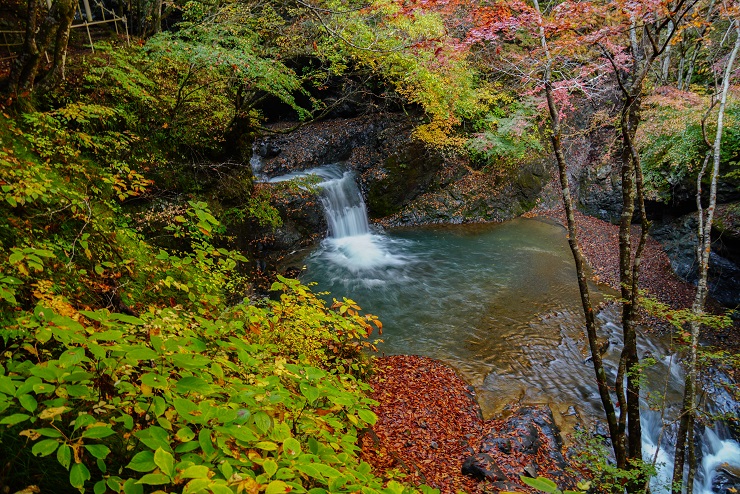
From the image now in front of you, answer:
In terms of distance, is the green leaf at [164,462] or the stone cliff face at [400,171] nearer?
Result: the green leaf at [164,462]

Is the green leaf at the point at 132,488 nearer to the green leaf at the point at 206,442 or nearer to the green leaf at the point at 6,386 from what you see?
the green leaf at the point at 206,442

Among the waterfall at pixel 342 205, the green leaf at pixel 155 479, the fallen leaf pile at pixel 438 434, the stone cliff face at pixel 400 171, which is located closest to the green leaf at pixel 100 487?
the green leaf at pixel 155 479

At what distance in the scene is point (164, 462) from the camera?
125 centimetres

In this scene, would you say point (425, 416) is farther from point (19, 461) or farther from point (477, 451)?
point (19, 461)

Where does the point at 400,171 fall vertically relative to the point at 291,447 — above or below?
above

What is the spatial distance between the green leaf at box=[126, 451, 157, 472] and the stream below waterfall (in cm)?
627

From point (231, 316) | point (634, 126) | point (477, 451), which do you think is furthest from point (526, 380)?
point (231, 316)

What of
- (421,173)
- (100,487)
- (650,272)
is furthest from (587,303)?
(421,173)

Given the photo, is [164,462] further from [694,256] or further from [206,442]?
[694,256]

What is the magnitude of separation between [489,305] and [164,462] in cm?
964

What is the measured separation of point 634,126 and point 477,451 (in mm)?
5030

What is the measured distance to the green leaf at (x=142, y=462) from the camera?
1.27 m

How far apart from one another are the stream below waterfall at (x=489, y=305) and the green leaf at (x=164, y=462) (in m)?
6.28

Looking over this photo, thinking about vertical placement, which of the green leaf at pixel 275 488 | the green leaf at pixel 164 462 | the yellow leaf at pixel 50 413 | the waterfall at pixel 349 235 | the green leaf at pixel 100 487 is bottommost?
the waterfall at pixel 349 235
